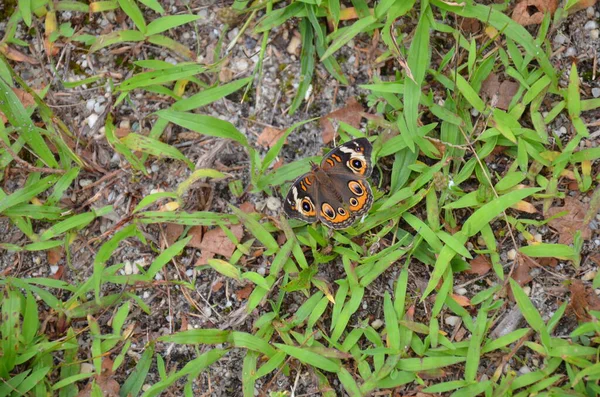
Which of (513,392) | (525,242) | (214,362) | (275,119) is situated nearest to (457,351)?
(513,392)

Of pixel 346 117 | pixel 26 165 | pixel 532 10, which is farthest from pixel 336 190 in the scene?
pixel 26 165

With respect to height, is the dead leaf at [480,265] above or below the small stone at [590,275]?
above

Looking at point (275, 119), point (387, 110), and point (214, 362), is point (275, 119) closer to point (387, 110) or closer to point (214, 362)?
point (387, 110)

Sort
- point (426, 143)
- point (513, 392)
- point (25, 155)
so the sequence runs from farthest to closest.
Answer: point (25, 155), point (426, 143), point (513, 392)

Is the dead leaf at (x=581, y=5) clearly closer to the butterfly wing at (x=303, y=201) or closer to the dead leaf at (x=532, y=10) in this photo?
the dead leaf at (x=532, y=10)

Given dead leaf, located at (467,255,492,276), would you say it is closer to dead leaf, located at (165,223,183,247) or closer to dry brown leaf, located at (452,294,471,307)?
dry brown leaf, located at (452,294,471,307)

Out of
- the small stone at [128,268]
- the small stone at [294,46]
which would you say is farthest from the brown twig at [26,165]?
the small stone at [294,46]

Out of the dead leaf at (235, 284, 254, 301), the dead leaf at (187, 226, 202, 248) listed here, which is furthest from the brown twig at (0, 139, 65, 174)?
the dead leaf at (235, 284, 254, 301)
